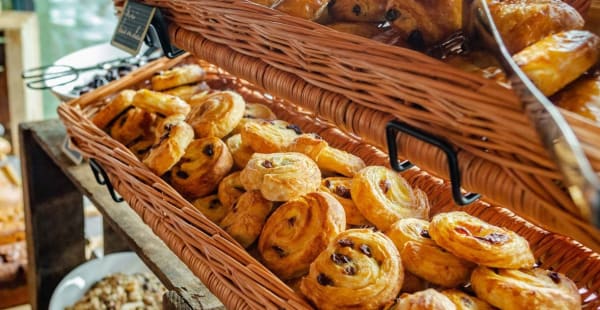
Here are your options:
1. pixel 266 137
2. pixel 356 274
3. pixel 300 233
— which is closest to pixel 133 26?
pixel 266 137

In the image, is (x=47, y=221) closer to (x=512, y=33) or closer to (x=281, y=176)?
(x=281, y=176)

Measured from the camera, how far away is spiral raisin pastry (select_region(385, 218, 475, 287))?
849 millimetres

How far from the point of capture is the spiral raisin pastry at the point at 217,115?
127 cm

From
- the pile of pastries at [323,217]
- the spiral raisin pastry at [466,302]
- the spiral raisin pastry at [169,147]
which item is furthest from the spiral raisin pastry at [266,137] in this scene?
the spiral raisin pastry at [466,302]

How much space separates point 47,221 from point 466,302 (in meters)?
1.48

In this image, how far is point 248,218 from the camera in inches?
40.2

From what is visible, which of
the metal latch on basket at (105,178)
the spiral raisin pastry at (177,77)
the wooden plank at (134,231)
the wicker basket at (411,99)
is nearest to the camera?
the wicker basket at (411,99)

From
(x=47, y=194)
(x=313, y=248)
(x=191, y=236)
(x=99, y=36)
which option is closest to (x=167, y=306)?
(x=191, y=236)

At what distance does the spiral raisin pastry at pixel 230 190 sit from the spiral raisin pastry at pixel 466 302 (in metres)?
0.45

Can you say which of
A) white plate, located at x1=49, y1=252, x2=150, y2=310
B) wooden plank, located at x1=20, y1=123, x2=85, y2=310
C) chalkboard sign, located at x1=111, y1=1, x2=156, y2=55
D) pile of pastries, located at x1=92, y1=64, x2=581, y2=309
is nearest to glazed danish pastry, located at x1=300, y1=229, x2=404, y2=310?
pile of pastries, located at x1=92, y1=64, x2=581, y2=309

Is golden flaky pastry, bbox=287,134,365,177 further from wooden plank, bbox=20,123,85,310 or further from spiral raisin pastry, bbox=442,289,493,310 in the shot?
wooden plank, bbox=20,123,85,310

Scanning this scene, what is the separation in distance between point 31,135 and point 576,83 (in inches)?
62.7

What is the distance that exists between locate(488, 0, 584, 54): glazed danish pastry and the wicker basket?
11cm

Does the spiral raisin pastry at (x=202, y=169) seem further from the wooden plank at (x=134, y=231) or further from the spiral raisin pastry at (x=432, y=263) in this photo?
the spiral raisin pastry at (x=432, y=263)
